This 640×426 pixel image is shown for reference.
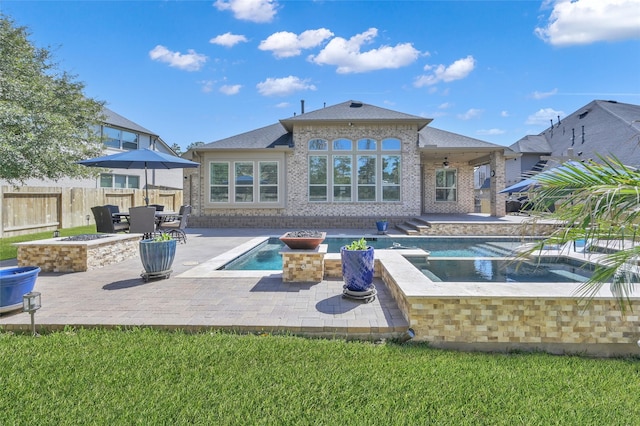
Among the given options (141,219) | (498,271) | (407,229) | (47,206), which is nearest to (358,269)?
(498,271)

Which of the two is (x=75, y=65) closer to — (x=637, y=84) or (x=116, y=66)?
(x=116, y=66)

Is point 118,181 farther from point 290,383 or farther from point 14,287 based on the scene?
point 290,383

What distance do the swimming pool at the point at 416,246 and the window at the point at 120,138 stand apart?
1742 centimetres

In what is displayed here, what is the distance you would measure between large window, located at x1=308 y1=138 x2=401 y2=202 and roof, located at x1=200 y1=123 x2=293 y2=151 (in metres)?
1.86

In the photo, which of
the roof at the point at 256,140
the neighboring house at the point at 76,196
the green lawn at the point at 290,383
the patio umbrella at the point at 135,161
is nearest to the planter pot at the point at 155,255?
the green lawn at the point at 290,383

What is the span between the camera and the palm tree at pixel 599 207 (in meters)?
2.05

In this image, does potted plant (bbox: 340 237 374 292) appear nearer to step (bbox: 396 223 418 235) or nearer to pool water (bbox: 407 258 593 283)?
pool water (bbox: 407 258 593 283)

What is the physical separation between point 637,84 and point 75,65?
24440 mm

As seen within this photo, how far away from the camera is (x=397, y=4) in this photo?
1197 cm

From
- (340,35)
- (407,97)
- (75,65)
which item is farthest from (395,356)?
(407,97)

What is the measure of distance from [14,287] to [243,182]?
11990 mm

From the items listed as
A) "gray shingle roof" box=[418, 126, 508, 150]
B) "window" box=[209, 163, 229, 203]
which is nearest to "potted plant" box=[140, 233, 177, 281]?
"window" box=[209, 163, 229, 203]

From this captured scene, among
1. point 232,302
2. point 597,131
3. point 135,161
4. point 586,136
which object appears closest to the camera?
point 232,302

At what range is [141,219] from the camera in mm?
8234
